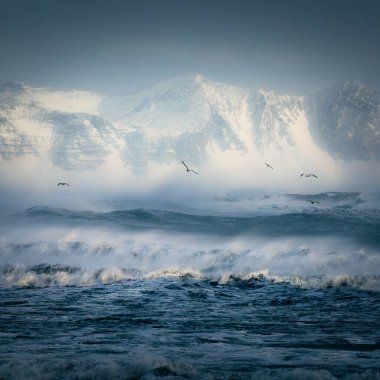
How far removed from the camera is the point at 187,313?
42375mm

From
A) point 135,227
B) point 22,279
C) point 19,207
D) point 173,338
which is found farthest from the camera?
point 19,207

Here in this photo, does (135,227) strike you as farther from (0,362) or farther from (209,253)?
(0,362)

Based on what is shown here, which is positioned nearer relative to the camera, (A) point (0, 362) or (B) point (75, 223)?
(A) point (0, 362)

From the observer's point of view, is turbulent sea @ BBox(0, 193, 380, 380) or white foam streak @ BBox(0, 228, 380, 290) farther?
white foam streak @ BBox(0, 228, 380, 290)

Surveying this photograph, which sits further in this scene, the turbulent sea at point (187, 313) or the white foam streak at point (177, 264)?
the white foam streak at point (177, 264)

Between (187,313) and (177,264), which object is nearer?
(187,313)

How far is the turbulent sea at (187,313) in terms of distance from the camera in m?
29.1

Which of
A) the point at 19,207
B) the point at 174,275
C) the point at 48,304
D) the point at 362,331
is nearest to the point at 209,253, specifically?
the point at 174,275

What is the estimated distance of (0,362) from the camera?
94.4 feet

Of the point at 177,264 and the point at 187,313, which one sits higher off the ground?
the point at 187,313

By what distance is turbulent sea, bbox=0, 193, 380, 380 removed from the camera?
29094mm

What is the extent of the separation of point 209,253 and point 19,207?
11690 cm

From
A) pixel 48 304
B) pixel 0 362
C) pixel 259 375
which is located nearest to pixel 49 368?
pixel 0 362

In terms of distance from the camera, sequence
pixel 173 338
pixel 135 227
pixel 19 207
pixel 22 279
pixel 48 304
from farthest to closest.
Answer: pixel 19 207 → pixel 135 227 → pixel 22 279 → pixel 48 304 → pixel 173 338
